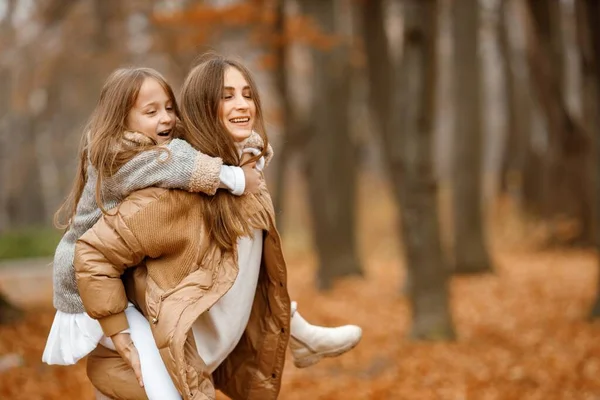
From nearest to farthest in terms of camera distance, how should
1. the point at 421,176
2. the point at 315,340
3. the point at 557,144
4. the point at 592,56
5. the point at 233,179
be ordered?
the point at 233,179, the point at 315,340, the point at 421,176, the point at 592,56, the point at 557,144

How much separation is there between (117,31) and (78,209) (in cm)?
1452

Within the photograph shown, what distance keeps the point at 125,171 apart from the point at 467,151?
1193 centimetres

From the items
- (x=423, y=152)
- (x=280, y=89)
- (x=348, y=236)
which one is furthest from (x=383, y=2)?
(x=423, y=152)

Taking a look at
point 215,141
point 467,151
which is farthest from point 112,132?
point 467,151

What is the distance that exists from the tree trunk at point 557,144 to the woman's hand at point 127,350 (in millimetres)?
9401

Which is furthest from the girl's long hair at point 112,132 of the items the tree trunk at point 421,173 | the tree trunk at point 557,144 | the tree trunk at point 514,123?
the tree trunk at point 514,123

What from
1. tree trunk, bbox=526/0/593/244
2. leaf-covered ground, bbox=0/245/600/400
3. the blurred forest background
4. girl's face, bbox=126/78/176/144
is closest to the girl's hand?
girl's face, bbox=126/78/176/144

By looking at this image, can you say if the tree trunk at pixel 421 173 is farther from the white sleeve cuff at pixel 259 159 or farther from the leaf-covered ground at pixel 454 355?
the white sleeve cuff at pixel 259 159

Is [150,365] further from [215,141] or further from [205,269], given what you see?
[215,141]

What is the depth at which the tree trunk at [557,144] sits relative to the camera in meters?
13.7

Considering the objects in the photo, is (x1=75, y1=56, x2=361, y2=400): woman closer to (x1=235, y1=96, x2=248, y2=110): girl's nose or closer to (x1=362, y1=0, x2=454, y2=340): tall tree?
(x1=235, y1=96, x2=248, y2=110): girl's nose

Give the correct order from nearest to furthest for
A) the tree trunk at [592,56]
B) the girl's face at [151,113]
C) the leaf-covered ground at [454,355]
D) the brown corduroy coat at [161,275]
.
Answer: the brown corduroy coat at [161,275] < the girl's face at [151,113] < the leaf-covered ground at [454,355] < the tree trunk at [592,56]

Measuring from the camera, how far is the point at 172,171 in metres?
3.31

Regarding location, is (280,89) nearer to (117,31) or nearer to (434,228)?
(434,228)
